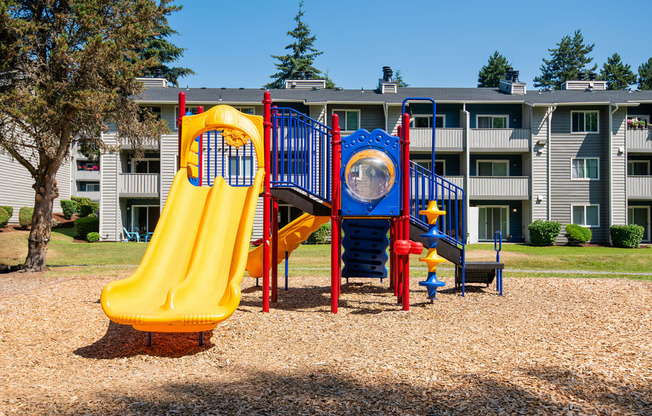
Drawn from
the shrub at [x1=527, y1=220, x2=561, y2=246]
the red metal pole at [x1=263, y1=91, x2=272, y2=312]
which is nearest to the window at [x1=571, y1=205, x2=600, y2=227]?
the shrub at [x1=527, y1=220, x2=561, y2=246]

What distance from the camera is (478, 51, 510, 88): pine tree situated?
204ft

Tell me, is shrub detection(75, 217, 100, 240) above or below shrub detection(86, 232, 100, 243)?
above

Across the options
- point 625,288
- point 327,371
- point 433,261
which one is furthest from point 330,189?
point 625,288

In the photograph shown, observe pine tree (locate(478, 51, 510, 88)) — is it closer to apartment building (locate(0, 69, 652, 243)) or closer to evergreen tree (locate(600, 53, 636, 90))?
evergreen tree (locate(600, 53, 636, 90))

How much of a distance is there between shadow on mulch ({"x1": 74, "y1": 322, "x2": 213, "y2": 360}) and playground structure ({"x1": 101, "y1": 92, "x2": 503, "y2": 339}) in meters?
0.60

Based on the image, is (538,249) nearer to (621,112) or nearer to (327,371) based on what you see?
(621,112)

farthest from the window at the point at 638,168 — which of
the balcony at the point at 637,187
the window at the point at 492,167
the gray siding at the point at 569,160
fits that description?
the window at the point at 492,167

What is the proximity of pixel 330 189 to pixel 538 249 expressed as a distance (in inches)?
747

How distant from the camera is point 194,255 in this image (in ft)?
24.0

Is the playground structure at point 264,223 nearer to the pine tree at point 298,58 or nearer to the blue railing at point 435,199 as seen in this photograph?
the blue railing at point 435,199

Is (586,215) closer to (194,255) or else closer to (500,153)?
(500,153)

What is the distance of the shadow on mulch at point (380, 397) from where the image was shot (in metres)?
4.16

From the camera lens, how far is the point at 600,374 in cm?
519

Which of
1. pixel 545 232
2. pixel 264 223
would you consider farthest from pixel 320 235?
pixel 264 223
